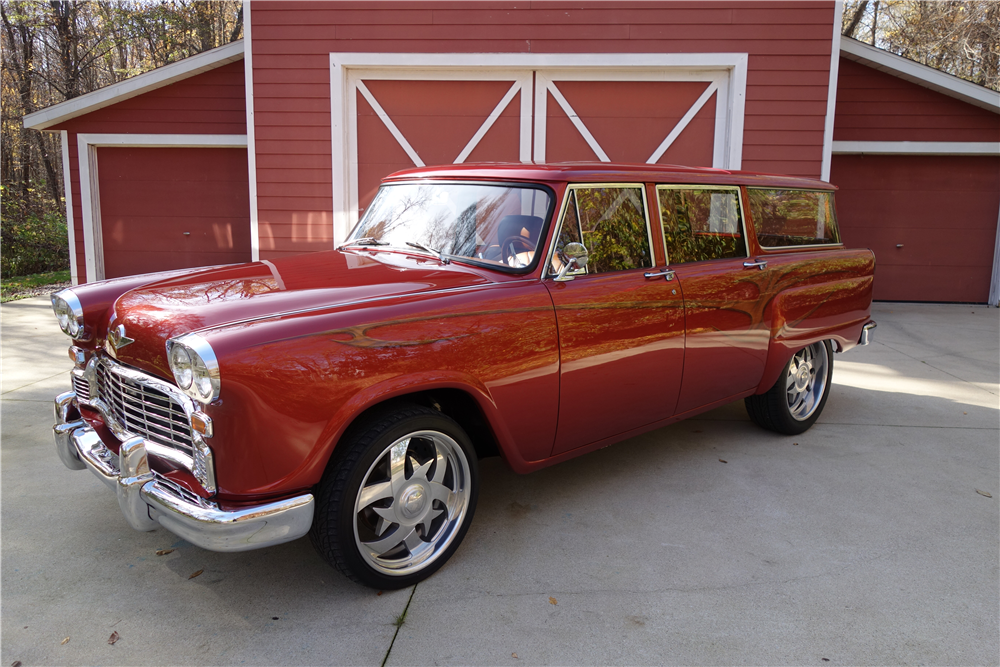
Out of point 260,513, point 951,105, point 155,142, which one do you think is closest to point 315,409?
point 260,513

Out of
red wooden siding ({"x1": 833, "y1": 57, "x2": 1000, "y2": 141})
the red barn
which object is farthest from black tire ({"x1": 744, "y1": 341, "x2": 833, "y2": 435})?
red wooden siding ({"x1": 833, "y1": 57, "x2": 1000, "y2": 141})

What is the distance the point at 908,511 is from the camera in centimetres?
368

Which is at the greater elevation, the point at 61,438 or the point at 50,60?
the point at 50,60

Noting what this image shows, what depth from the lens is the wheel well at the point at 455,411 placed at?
2.74 meters

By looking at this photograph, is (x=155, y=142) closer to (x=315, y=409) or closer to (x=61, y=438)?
(x=61, y=438)

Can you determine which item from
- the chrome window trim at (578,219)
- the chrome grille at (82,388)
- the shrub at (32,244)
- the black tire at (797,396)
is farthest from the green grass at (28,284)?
the black tire at (797,396)

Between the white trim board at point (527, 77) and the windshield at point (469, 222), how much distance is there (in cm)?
514

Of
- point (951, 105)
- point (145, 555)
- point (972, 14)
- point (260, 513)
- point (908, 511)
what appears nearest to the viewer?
point (260, 513)

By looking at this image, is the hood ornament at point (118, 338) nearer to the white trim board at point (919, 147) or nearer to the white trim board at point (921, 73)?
the white trim board at point (921, 73)

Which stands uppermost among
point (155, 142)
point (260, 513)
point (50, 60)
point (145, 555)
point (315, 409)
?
point (50, 60)

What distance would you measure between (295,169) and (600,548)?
700 centimetres

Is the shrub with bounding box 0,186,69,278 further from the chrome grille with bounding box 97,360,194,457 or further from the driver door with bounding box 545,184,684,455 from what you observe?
the driver door with bounding box 545,184,684,455

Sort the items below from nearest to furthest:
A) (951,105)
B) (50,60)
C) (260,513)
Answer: (260,513)
(951,105)
(50,60)

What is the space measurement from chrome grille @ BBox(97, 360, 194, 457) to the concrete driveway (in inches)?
26.2
